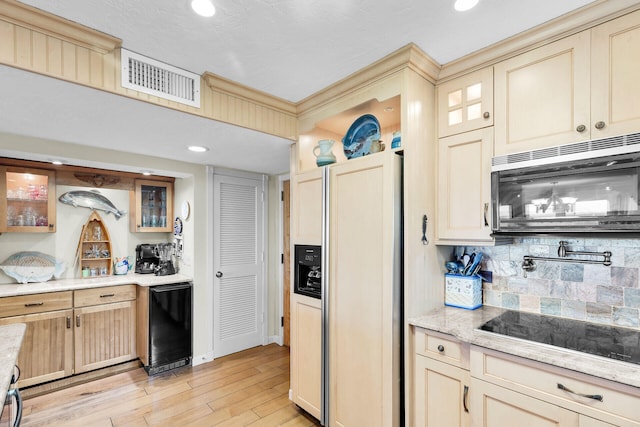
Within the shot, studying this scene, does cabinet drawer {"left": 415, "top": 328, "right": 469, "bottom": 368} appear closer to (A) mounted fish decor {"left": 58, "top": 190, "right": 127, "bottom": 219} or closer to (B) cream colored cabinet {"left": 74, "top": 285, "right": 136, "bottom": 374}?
(B) cream colored cabinet {"left": 74, "top": 285, "right": 136, "bottom": 374}

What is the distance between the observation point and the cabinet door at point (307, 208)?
7.32 feet

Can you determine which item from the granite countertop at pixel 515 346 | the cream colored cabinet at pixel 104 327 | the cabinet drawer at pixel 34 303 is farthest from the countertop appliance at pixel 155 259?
the granite countertop at pixel 515 346

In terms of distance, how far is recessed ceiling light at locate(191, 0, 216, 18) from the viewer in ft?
4.27

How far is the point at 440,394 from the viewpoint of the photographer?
164 cm

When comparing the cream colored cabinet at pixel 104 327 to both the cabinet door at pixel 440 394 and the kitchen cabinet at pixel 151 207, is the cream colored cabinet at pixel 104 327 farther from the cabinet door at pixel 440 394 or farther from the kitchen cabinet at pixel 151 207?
the cabinet door at pixel 440 394

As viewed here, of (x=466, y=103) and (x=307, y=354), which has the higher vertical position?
(x=466, y=103)

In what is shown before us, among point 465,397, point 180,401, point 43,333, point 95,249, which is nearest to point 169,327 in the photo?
point 180,401

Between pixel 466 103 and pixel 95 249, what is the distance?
394cm

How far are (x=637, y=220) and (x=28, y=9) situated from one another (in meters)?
2.74

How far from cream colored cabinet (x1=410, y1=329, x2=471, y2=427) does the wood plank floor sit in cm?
100

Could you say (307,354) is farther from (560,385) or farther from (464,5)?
(464,5)

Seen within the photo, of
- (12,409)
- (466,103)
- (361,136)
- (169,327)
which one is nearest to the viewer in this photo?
(12,409)

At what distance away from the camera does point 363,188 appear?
1917 mm

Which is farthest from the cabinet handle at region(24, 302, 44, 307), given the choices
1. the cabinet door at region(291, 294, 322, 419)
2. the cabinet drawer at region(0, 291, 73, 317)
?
the cabinet door at region(291, 294, 322, 419)
